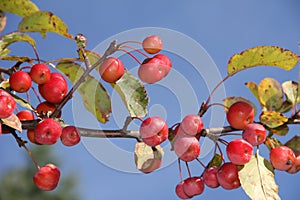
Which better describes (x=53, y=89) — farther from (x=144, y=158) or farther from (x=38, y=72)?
(x=144, y=158)

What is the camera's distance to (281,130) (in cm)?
129

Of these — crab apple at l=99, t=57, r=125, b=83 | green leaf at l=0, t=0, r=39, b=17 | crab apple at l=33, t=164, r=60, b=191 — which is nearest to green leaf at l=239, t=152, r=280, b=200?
crab apple at l=99, t=57, r=125, b=83

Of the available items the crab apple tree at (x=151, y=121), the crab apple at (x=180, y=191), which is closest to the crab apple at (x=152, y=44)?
the crab apple tree at (x=151, y=121)

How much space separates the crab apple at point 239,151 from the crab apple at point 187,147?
98mm

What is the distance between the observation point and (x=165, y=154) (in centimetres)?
121

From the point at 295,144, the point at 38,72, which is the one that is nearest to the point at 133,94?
the point at 38,72

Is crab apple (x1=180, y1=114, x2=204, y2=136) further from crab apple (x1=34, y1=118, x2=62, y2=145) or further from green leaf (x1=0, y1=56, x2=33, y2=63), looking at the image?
green leaf (x1=0, y1=56, x2=33, y2=63)

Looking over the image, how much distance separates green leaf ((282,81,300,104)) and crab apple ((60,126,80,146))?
2.28 ft

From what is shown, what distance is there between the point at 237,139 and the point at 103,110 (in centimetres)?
47

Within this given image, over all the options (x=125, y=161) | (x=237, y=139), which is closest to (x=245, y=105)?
(x=237, y=139)

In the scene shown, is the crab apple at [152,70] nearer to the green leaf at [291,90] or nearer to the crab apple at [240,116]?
the crab apple at [240,116]

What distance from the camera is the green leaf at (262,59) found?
1.16 meters

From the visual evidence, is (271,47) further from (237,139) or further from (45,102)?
(45,102)

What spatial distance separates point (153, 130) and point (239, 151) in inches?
10.3
